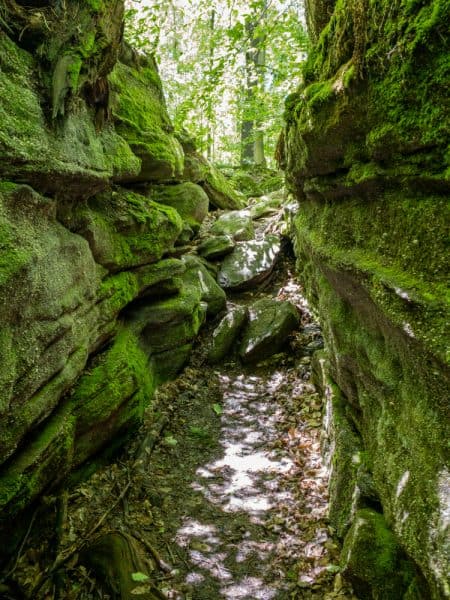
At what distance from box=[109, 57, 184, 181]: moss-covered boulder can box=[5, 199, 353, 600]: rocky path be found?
445 centimetres

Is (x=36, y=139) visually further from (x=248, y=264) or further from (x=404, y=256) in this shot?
(x=248, y=264)

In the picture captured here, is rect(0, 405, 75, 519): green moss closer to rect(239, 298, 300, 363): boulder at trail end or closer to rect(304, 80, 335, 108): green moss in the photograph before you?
rect(304, 80, 335, 108): green moss

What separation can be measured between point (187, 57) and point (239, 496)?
15643 millimetres

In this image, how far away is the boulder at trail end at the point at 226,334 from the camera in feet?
28.9

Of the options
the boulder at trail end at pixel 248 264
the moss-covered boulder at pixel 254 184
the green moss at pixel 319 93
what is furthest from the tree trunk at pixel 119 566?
the moss-covered boulder at pixel 254 184

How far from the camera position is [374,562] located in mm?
3449

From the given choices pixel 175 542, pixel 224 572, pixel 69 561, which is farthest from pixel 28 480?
pixel 224 572

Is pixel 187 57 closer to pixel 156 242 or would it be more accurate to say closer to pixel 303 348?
pixel 156 242

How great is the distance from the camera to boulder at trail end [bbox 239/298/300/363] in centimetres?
864

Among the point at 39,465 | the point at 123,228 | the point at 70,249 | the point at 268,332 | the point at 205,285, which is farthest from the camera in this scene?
the point at 205,285

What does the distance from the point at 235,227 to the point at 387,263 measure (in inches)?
389

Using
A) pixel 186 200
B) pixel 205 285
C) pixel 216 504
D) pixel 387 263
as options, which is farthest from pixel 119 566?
pixel 186 200

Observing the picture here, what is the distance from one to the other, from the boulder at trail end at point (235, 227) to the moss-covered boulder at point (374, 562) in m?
9.98

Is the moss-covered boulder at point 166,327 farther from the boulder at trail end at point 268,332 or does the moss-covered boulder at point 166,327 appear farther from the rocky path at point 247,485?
the boulder at trail end at point 268,332
